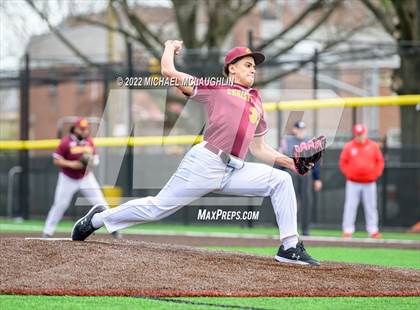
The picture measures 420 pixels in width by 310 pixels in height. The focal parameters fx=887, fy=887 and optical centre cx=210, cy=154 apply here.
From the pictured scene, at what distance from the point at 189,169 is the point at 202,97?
70 centimetres

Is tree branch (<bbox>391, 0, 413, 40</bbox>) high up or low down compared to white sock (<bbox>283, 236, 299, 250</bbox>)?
up

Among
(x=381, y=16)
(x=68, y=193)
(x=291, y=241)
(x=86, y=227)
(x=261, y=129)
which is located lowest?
(x=291, y=241)

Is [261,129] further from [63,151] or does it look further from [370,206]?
[370,206]

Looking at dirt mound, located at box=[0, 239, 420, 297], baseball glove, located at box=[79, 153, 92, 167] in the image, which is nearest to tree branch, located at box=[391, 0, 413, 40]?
baseball glove, located at box=[79, 153, 92, 167]

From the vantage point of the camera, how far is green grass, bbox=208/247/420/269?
11.3 metres

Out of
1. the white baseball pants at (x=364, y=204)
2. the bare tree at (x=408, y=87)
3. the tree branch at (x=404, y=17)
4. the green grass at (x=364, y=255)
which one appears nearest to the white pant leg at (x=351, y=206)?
the white baseball pants at (x=364, y=204)

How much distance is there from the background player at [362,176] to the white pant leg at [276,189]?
26.3ft

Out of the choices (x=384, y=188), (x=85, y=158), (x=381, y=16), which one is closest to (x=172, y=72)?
(x=85, y=158)

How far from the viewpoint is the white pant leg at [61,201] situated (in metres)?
15.4

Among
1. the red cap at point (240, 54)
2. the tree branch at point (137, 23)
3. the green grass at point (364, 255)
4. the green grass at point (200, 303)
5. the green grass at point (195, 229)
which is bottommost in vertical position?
the green grass at point (195, 229)

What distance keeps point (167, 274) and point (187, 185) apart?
1.04 metres

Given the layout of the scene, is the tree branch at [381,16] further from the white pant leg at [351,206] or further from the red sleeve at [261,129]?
the red sleeve at [261,129]

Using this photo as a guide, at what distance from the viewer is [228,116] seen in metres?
8.52

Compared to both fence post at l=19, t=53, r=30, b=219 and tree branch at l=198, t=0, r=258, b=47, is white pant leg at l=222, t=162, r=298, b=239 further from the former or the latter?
tree branch at l=198, t=0, r=258, b=47
